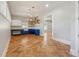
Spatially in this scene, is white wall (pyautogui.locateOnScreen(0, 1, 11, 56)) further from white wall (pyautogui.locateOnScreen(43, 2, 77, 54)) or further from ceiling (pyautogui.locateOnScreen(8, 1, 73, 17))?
white wall (pyautogui.locateOnScreen(43, 2, 77, 54))

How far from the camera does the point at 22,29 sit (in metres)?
3.37

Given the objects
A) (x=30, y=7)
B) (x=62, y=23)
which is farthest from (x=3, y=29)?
(x=62, y=23)

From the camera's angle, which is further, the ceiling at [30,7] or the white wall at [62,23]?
the white wall at [62,23]

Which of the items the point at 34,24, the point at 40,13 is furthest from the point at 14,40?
the point at 40,13

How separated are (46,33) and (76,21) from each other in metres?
1.92

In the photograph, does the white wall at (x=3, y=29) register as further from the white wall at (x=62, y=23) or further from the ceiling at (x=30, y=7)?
the white wall at (x=62, y=23)

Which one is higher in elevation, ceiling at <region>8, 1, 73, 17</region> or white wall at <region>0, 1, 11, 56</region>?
ceiling at <region>8, 1, 73, 17</region>

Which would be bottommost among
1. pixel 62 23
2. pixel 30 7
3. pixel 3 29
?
pixel 3 29

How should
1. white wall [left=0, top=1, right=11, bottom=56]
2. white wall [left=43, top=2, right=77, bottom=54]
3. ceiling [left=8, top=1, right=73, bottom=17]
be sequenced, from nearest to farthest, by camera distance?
white wall [left=0, top=1, right=11, bottom=56], ceiling [left=8, top=1, right=73, bottom=17], white wall [left=43, top=2, right=77, bottom=54]

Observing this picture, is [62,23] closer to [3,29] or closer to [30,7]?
[30,7]

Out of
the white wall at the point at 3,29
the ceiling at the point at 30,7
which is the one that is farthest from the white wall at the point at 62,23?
the white wall at the point at 3,29

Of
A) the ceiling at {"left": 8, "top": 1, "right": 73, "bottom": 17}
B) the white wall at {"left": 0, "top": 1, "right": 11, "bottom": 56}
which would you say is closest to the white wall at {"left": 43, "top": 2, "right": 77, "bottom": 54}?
the ceiling at {"left": 8, "top": 1, "right": 73, "bottom": 17}

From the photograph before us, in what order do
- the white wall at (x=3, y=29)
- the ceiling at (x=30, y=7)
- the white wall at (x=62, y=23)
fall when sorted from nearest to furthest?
the white wall at (x=3, y=29)
the ceiling at (x=30, y=7)
the white wall at (x=62, y=23)

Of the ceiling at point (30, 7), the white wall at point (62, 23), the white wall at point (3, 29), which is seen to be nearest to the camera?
the white wall at point (3, 29)
